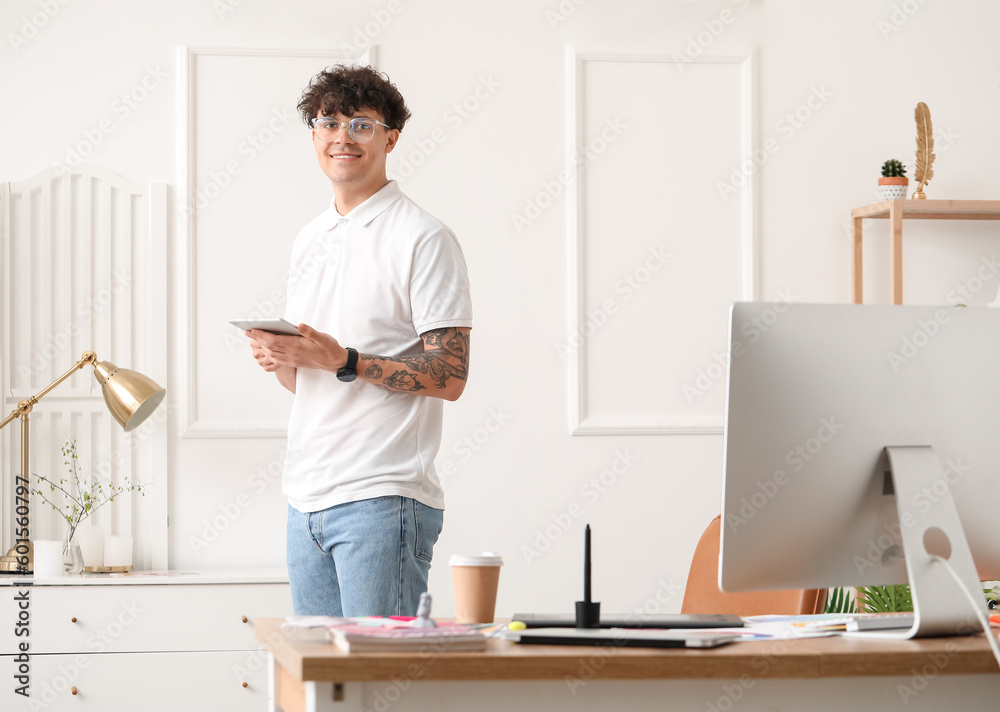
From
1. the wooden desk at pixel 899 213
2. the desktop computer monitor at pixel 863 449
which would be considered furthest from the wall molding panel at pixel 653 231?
the desktop computer monitor at pixel 863 449

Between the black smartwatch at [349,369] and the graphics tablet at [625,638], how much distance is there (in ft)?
2.13

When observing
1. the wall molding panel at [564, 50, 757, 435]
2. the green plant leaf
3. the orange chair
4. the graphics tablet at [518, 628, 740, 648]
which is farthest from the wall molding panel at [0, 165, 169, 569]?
the graphics tablet at [518, 628, 740, 648]

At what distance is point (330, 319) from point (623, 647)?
Result: 0.92 meters

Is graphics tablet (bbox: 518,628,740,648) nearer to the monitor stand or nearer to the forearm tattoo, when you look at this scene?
the monitor stand

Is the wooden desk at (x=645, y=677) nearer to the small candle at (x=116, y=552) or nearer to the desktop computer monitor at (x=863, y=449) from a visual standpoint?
the desktop computer monitor at (x=863, y=449)

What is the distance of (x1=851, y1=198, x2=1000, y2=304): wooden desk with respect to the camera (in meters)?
3.18

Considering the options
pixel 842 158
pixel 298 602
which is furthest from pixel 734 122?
pixel 298 602

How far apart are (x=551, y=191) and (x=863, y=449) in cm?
222

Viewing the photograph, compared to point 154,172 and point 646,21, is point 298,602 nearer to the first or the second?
point 154,172

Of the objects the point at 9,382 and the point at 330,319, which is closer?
the point at 330,319

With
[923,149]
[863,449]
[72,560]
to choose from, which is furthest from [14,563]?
[923,149]

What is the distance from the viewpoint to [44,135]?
10.3ft

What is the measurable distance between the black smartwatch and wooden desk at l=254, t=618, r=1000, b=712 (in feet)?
2.07

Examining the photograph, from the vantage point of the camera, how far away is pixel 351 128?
1.84 meters
